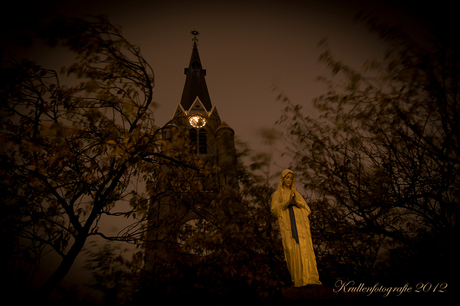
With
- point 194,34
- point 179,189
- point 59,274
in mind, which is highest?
point 194,34

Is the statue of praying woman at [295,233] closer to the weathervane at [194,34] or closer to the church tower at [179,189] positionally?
the church tower at [179,189]

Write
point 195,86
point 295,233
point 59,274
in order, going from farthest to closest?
point 195,86 < point 295,233 < point 59,274

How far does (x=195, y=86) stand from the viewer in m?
38.8

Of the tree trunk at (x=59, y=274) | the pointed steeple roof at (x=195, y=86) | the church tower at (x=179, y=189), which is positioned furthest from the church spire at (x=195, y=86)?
the tree trunk at (x=59, y=274)

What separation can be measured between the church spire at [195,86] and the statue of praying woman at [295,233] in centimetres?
3052

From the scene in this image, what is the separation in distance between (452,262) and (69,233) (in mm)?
8198

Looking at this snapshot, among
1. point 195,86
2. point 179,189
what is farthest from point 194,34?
point 179,189

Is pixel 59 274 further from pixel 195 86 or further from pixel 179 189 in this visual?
pixel 195 86

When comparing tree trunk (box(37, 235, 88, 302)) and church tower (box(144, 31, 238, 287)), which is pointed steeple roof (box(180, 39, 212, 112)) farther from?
tree trunk (box(37, 235, 88, 302))

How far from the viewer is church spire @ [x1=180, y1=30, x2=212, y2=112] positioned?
36037 mm

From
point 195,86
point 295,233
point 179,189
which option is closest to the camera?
point 295,233

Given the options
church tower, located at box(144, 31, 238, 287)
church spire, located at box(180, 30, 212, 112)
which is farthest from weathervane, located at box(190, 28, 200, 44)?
church tower, located at box(144, 31, 238, 287)

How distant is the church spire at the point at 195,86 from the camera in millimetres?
36037

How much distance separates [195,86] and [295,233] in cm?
3724
